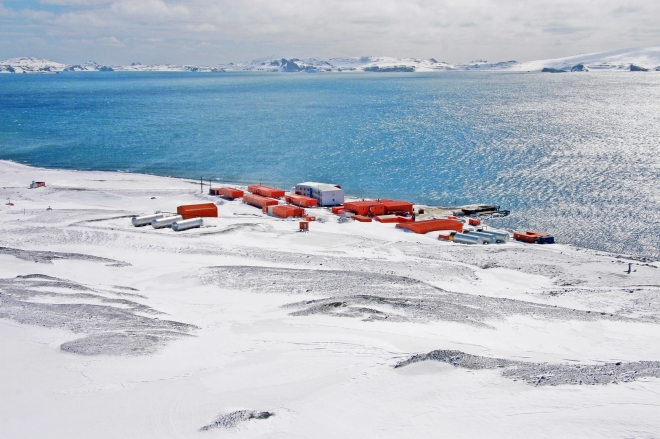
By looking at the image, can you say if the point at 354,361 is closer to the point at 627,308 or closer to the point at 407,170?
the point at 627,308

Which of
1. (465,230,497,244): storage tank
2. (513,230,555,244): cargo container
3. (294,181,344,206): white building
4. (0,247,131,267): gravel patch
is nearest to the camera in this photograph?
(0,247,131,267): gravel patch

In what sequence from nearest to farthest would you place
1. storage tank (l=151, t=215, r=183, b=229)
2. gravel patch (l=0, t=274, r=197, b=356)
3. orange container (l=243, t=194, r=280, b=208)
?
gravel patch (l=0, t=274, r=197, b=356) < storage tank (l=151, t=215, r=183, b=229) < orange container (l=243, t=194, r=280, b=208)

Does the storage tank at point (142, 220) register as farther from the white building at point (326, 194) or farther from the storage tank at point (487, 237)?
the storage tank at point (487, 237)

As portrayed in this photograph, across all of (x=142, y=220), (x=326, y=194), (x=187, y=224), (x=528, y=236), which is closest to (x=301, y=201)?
(x=326, y=194)

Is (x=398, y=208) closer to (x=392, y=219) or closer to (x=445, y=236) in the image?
(x=392, y=219)

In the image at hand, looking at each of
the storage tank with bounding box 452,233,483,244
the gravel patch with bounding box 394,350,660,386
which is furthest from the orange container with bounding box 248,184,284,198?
the gravel patch with bounding box 394,350,660,386

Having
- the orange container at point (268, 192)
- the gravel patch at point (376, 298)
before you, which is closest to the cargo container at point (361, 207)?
the orange container at point (268, 192)

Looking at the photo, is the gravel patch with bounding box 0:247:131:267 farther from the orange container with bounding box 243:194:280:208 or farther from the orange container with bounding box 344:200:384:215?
the orange container with bounding box 344:200:384:215

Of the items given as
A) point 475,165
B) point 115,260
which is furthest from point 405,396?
point 475,165
